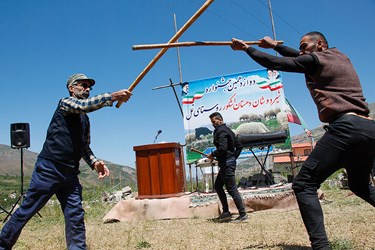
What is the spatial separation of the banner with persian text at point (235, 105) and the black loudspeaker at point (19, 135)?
15.4 ft

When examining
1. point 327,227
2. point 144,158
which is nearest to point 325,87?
point 327,227

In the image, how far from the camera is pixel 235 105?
10711 mm

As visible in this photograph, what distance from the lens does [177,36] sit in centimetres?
379

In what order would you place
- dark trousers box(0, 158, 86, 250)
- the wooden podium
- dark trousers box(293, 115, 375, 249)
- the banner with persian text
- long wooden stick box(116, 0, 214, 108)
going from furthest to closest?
the banner with persian text → the wooden podium → long wooden stick box(116, 0, 214, 108) → dark trousers box(0, 158, 86, 250) → dark trousers box(293, 115, 375, 249)

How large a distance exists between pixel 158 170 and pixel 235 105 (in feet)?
14.3

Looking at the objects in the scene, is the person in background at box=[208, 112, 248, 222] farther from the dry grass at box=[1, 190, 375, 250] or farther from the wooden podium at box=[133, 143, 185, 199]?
the wooden podium at box=[133, 143, 185, 199]

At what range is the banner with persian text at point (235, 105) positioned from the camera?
10.1m

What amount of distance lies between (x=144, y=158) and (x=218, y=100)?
14.3ft

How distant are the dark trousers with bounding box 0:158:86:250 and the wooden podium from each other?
4.15 meters

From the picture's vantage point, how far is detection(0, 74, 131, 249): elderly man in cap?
278cm

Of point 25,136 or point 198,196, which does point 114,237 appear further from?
point 25,136

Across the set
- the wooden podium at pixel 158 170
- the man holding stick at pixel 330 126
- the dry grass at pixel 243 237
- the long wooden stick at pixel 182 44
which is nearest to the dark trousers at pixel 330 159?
the man holding stick at pixel 330 126

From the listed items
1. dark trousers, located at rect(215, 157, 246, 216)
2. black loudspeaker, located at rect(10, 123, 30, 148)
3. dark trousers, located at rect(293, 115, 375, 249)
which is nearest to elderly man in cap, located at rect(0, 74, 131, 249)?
dark trousers, located at rect(293, 115, 375, 249)

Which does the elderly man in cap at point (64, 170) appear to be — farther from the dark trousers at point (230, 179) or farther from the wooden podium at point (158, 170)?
the wooden podium at point (158, 170)
